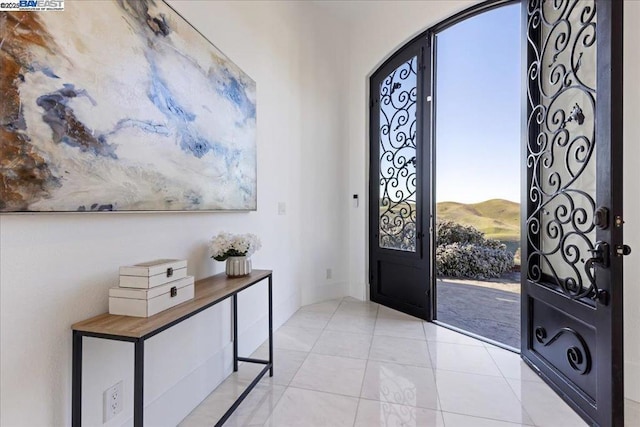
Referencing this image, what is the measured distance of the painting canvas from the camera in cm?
90

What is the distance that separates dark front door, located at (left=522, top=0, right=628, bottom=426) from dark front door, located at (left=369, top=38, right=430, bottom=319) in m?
1.04

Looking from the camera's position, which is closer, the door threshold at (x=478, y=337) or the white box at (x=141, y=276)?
Result: the white box at (x=141, y=276)

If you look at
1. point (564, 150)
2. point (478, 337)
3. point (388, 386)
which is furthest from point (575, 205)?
point (388, 386)

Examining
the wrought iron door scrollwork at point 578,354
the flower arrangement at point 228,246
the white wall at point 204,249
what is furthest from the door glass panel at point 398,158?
the flower arrangement at point 228,246

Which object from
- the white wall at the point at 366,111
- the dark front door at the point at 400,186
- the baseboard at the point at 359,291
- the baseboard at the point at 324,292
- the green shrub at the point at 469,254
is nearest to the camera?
the white wall at the point at 366,111

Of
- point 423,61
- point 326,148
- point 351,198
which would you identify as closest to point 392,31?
point 423,61

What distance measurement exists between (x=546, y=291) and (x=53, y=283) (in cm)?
259

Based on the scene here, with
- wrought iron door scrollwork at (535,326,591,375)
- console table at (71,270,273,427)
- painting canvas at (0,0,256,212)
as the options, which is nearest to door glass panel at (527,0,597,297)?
wrought iron door scrollwork at (535,326,591,375)

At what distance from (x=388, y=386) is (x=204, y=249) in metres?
1.45

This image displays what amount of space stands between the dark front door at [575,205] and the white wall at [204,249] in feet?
6.71

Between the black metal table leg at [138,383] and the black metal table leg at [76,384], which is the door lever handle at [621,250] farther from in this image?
the black metal table leg at [76,384]

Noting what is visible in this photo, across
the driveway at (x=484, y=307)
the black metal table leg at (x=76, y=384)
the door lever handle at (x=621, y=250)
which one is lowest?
the driveway at (x=484, y=307)

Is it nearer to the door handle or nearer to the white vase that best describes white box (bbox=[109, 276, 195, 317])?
the white vase

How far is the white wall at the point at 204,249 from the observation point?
95cm
